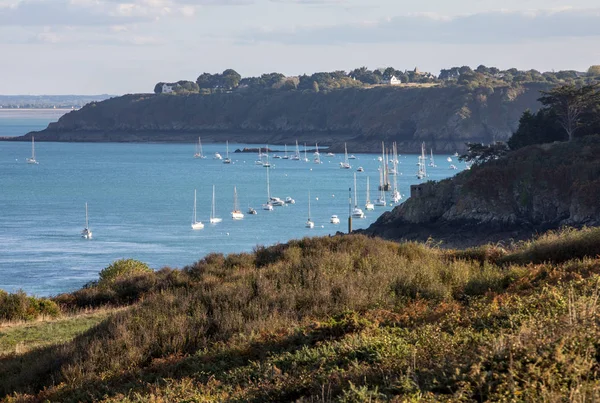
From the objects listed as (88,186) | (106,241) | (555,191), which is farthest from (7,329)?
(88,186)

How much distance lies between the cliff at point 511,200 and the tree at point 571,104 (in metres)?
4.82

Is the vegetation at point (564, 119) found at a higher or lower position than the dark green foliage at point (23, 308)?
higher

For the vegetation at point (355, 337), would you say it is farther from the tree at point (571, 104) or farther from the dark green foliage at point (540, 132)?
the dark green foliage at point (540, 132)

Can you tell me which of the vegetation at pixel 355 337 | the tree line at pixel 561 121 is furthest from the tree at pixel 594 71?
the vegetation at pixel 355 337

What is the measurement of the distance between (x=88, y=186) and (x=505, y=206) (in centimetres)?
6369

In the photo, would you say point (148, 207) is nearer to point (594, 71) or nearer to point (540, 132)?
point (540, 132)

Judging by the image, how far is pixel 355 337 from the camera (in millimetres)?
8164

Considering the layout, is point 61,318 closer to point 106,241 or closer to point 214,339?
point 214,339

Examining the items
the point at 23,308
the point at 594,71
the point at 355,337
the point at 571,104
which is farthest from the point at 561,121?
the point at 594,71

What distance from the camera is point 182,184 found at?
354 ft

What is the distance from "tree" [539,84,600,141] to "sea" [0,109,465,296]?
17.8m

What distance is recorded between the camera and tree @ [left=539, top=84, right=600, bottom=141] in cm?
6078

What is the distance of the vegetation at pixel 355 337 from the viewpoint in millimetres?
5727

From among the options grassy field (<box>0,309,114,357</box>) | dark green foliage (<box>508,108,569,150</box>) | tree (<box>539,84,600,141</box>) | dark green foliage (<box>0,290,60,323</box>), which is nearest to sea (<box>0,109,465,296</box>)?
dark green foliage (<box>0,290,60,323</box>)
